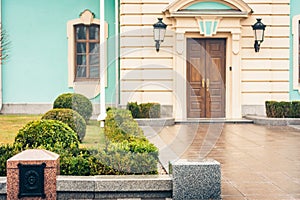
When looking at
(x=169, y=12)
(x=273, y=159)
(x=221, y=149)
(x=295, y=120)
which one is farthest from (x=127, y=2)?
(x=273, y=159)

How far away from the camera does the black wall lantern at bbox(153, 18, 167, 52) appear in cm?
1633

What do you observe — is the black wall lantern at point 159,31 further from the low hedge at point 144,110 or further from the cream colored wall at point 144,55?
the low hedge at point 144,110

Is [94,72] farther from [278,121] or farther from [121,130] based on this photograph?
[121,130]

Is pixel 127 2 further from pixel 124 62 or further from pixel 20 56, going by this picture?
pixel 20 56

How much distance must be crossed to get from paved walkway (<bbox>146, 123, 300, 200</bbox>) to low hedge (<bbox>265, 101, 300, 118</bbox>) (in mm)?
872

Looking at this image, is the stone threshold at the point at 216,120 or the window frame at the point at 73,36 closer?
the stone threshold at the point at 216,120

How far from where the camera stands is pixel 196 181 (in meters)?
6.72

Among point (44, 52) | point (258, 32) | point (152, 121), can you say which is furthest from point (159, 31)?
point (44, 52)

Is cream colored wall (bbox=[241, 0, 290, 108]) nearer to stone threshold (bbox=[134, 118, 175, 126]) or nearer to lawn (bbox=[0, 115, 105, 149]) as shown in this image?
stone threshold (bbox=[134, 118, 175, 126])

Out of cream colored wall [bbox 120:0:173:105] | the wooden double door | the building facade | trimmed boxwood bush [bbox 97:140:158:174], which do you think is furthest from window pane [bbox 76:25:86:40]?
trimmed boxwood bush [bbox 97:140:158:174]

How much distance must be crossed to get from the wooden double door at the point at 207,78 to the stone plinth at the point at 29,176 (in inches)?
446

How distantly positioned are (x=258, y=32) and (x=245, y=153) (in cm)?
740

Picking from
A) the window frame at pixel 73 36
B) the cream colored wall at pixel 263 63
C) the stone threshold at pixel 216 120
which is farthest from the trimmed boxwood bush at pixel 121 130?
the window frame at pixel 73 36

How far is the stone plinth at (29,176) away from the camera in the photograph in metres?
6.60
